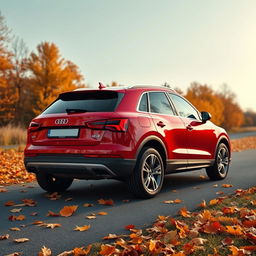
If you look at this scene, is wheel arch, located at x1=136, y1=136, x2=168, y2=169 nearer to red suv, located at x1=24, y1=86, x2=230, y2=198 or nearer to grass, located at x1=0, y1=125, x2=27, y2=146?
red suv, located at x1=24, y1=86, x2=230, y2=198

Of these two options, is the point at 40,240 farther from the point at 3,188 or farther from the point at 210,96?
the point at 210,96

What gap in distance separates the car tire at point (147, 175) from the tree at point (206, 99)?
187 ft

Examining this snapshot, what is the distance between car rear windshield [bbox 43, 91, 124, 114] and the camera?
5.99m

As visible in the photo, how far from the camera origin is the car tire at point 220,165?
8719 millimetres

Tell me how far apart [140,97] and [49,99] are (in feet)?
110

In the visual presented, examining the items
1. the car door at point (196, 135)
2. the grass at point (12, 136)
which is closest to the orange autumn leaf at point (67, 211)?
the car door at point (196, 135)

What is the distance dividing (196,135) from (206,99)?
67.7 m

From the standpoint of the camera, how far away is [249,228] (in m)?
4.24

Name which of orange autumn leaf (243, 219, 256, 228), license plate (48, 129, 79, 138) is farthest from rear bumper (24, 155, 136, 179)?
orange autumn leaf (243, 219, 256, 228)

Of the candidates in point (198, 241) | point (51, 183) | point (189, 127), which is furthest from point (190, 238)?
point (189, 127)

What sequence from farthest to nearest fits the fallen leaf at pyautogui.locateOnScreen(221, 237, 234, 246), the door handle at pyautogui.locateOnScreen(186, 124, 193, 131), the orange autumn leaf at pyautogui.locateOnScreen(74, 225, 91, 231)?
1. the door handle at pyautogui.locateOnScreen(186, 124, 193, 131)
2. the orange autumn leaf at pyautogui.locateOnScreen(74, 225, 91, 231)
3. the fallen leaf at pyautogui.locateOnScreen(221, 237, 234, 246)

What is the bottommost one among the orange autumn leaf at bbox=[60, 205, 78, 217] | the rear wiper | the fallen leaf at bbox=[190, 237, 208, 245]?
the orange autumn leaf at bbox=[60, 205, 78, 217]

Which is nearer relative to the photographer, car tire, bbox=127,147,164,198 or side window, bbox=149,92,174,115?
car tire, bbox=127,147,164,198

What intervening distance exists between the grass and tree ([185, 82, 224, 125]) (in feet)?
144
